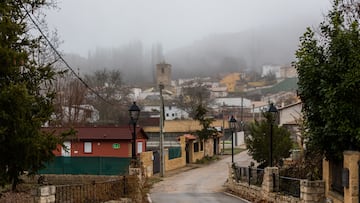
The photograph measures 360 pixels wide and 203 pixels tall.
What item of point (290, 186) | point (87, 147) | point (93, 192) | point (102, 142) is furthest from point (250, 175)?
point (87, 147)

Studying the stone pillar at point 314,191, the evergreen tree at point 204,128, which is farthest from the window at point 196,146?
the stone pillar at point 314,191

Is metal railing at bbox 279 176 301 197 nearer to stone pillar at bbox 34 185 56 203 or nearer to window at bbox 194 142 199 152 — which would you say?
stone pillar at bbox 34 185 56 203

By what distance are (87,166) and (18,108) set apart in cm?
2112

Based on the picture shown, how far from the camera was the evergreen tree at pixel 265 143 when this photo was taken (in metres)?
26.9

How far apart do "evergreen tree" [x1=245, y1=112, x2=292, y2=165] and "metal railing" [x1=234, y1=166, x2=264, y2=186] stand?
2.05 m

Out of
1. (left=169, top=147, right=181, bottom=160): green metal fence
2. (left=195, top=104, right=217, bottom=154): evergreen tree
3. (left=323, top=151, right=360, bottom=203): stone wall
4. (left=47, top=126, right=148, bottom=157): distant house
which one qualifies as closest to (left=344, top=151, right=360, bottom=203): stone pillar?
(left=323, top=151, right=360, bottom=203): stone wall

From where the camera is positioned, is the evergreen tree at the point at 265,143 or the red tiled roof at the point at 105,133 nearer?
the evergreen tree at the point at 265,143

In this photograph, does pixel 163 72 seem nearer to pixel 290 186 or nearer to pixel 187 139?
pixel 187 139

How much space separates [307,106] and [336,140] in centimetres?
162

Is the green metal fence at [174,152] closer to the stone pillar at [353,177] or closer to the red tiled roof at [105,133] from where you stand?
the red tiled roof at [105,133]

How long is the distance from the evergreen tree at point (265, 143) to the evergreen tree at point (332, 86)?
13112 millimetres

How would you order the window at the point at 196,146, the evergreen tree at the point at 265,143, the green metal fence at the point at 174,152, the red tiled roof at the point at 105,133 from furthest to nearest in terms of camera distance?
the window at the point at 196,146
the green metal fence at the point at 174,152
the red tiled roof at the point at 105,133
the evergreen tree at the point at 265,143

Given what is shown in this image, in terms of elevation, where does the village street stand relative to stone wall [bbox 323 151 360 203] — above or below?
below

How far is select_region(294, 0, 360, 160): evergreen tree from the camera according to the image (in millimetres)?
11727
